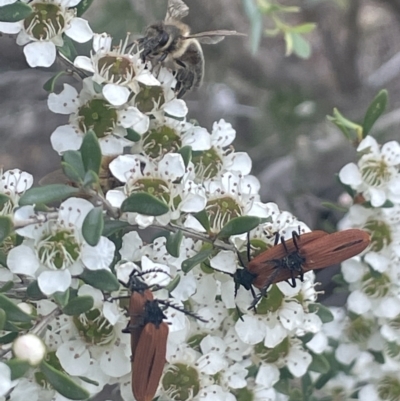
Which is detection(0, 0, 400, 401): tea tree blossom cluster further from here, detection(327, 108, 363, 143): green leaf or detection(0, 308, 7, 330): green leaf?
detection(327, 108, 363, 143): green leaf

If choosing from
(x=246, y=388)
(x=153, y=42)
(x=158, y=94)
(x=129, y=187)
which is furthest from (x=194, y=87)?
(x=246, y=388)

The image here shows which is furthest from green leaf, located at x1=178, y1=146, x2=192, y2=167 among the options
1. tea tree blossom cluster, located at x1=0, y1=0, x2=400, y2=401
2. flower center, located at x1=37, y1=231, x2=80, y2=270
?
flower center, located at x1=37, y1=231, x2=80, y2=270

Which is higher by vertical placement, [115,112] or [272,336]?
[115,112]

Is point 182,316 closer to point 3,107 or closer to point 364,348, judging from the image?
point 364,348

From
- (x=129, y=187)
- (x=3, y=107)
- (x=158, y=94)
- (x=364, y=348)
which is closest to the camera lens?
(x=129, y=187)

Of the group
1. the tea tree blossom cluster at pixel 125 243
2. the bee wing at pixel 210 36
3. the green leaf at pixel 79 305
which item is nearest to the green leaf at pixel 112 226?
the tea tree blossom cluster at pixel 125 243

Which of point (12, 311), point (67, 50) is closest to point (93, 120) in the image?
point (67, 50)

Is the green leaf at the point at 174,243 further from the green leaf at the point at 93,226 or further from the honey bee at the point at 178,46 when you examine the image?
the honey bee at the point at 178,46
